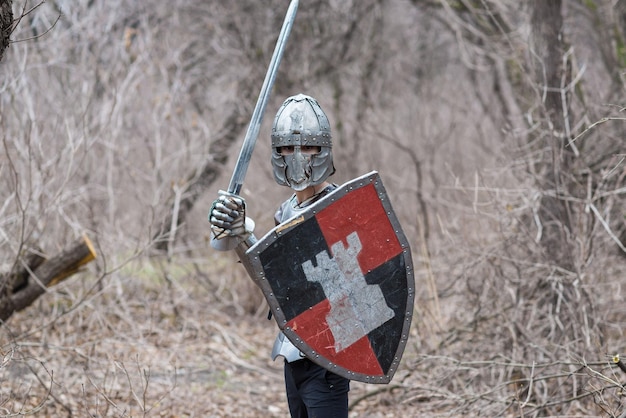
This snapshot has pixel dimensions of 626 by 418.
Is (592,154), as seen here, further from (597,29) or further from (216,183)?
(216,183)

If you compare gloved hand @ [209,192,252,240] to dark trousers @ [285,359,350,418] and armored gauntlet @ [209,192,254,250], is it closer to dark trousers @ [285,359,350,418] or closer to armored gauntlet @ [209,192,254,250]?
armored gauntlet @ [209,192,254,250]

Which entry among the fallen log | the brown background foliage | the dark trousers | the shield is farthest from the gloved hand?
the fallen log

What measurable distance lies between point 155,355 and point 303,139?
3.93 meters

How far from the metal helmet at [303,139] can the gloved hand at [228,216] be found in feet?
0.92

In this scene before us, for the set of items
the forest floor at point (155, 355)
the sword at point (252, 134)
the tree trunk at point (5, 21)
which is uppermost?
the tree trunk at point (5, 21)

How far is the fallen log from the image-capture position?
18.1 feet

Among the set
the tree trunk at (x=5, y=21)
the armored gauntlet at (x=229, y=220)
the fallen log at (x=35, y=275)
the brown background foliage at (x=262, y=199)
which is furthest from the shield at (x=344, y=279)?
the fallen log at (x=35, y=275)

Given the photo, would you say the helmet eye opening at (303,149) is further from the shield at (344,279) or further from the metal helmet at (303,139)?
the shield at (344,279)

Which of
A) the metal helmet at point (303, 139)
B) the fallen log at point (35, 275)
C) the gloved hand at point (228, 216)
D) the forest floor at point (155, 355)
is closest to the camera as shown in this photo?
the gloved hand at point (228, 216)

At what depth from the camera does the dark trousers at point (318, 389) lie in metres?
3.28

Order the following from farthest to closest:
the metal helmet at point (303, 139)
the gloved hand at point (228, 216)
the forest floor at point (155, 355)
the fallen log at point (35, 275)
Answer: the fallen log at point (35, 275), the forest floor at point (155, 355), the metal helmet at point (303, 139), the gloved hand at point (228, 216)

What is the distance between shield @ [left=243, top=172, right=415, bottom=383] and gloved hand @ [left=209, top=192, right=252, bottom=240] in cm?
10

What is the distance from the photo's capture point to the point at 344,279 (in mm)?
3217

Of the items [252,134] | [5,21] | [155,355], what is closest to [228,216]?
[252,134]
